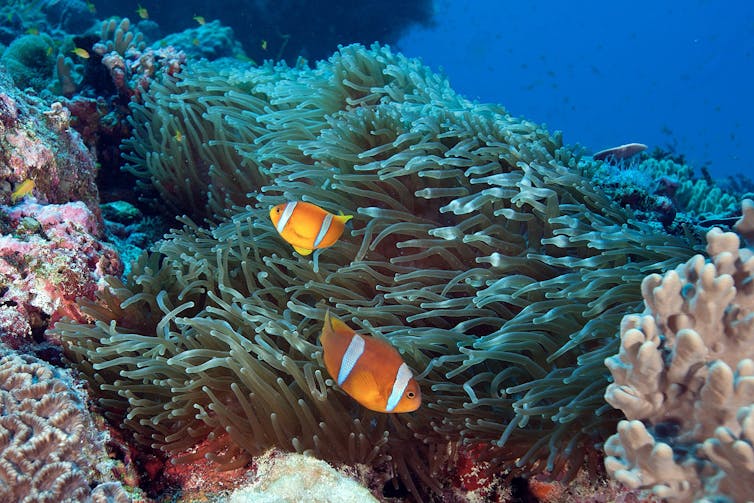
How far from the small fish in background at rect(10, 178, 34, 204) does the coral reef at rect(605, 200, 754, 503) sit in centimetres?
301

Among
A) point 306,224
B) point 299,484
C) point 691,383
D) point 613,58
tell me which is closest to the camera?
point 691,383

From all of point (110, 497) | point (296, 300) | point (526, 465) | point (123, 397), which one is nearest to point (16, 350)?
point (123, 397)

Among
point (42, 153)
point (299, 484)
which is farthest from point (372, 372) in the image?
point (42, 153)

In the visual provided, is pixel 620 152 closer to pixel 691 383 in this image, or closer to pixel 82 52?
pixel 691 383

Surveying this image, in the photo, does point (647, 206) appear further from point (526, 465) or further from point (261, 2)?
point (261, 2)

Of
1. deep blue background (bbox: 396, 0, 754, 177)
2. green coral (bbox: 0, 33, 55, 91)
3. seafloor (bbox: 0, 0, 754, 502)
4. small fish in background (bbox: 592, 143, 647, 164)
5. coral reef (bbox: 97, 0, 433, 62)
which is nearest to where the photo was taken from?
seafloor (bbox: 0, 0, 754, 502)

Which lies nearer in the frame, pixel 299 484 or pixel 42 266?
pixel 299 484

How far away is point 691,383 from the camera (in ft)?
5.08

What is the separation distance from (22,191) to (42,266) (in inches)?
21.5

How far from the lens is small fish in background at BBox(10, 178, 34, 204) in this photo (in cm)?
290

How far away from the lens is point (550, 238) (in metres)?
2.58

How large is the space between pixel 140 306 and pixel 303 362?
1.00m

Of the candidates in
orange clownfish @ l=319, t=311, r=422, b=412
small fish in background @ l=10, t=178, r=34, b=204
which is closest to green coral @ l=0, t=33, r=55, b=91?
small fish in background @ l=10, t=178, r=34, b=204

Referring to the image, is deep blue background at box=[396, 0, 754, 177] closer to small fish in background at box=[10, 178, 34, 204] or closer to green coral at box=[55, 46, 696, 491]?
green coral at box=[55, 46, 696, 491]
